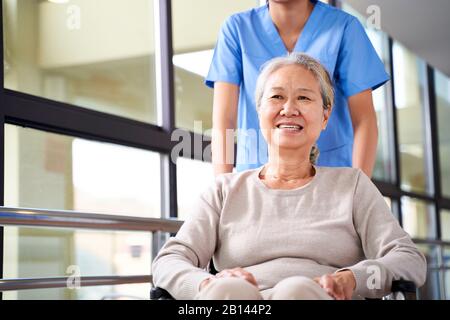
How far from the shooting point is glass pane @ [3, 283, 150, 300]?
2.75 metres

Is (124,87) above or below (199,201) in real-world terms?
above

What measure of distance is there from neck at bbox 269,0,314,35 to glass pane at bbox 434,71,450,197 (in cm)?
613

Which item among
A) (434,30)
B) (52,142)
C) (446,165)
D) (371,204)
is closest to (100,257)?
(52,142)

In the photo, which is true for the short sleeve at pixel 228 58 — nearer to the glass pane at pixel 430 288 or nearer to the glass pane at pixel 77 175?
the glass pane at pixel 77 175

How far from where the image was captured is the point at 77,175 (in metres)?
3.11

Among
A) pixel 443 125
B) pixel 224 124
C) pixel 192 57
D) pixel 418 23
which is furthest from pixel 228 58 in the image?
pixel 443 125

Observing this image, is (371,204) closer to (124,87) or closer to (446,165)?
(124,87)

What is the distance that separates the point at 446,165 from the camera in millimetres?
7809

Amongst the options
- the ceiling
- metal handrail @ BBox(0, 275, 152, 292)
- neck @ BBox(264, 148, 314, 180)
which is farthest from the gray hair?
the ceiling

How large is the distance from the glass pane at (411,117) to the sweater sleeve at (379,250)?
5.21 metres

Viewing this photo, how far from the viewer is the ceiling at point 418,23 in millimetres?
5523

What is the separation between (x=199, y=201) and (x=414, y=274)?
19.2 inches

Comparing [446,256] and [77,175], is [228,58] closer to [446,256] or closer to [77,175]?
[77,175]
